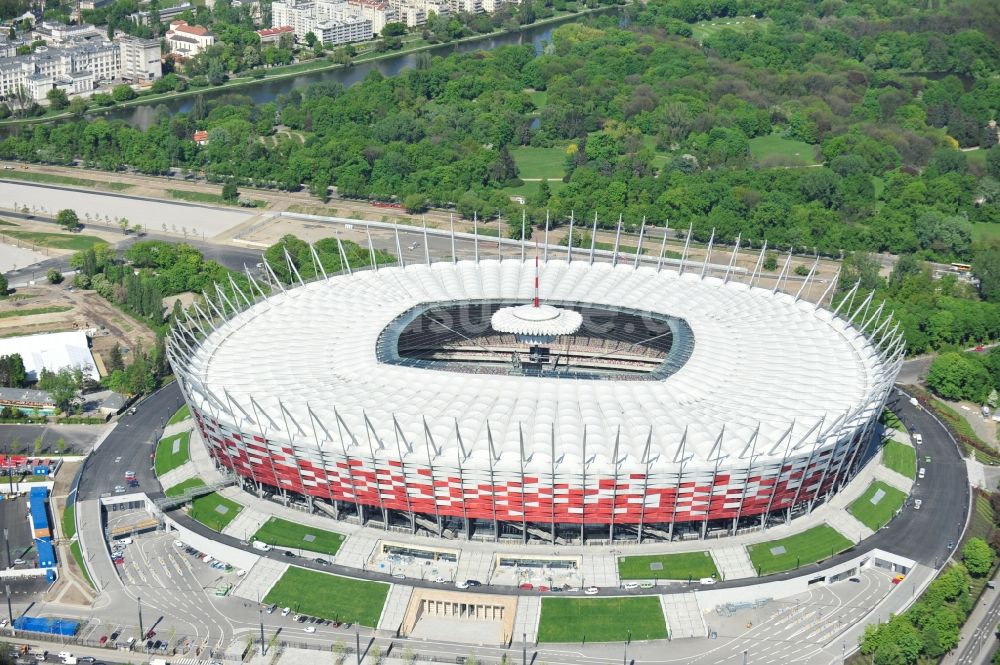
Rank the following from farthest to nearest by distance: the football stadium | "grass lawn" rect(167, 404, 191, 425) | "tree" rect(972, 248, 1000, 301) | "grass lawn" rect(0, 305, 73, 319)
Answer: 1. "tree" rect(972, 248, 1000, 301)
2. "grass lawn" rect(0, 305, 73, 319)
3. "grass lawn" rect(167, 404, 191, 425)
4. the football stadium

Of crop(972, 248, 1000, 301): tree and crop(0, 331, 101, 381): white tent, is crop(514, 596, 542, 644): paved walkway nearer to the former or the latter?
crop(0, 331, 101, 381): white tent

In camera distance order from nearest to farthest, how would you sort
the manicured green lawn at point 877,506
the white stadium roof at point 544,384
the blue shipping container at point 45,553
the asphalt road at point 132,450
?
1. the white stadium roof at point 544,384
2. the blue shipping container at point 45,553
3. the manicured green lawn at point 877,506
4. the asphalt road at point 132,450

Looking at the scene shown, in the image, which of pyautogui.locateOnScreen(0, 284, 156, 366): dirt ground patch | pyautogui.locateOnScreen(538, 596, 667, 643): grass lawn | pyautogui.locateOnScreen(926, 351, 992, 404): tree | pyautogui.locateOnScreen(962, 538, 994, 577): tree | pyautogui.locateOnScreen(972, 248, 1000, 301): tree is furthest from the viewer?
pyautogui.locateOnScreen(972, 248, 1000, 301): tree

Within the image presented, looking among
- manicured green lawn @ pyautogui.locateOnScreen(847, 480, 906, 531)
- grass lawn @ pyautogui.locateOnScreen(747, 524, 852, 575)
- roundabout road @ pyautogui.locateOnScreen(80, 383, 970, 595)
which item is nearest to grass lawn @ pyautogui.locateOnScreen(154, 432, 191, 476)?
roundabout road @ pyautogui.locateOnScreen(80, 383, 970, 595)

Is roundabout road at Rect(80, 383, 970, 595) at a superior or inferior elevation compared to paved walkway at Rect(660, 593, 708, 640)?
superior

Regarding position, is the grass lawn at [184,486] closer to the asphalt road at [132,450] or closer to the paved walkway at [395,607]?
the asphalt road at [132,450]

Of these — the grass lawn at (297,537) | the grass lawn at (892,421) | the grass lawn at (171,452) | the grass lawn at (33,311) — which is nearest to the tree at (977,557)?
the grass lawn at (892,421)

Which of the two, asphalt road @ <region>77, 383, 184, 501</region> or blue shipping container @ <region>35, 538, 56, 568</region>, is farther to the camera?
asphalt road @ <region>77, 383, 184, 501</region>

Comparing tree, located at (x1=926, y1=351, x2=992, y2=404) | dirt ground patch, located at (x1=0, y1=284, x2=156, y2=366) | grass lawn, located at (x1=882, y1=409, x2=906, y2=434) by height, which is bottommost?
dirt ground patch, located at (x1=0, y1=284, x2=156, y2=366)
